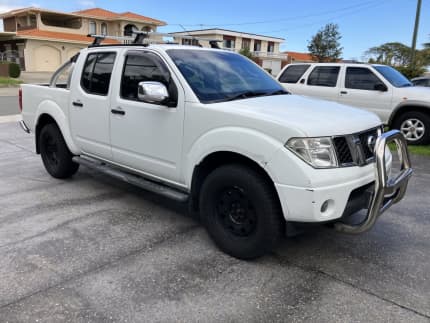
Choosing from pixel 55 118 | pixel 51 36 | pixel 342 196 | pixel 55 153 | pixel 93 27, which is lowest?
pixel 55 153

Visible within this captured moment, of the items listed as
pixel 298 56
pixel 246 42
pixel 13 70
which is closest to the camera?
pixel 13 70

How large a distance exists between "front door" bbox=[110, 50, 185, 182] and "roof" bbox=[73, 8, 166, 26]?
1819 inches

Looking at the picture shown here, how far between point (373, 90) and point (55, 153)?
278 inches

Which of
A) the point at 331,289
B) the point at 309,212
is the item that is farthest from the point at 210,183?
the point at 331,289

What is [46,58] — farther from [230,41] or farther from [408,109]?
[408,109]

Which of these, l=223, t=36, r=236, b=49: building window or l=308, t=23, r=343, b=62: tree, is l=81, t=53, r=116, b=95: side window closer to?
l=308, t=23, r=343, b=62: tree

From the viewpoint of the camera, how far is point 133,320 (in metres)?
2.74

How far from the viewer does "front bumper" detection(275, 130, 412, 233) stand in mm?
2996

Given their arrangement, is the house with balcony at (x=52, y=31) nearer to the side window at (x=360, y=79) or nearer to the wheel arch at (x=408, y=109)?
the side window at (x=360, y=79)

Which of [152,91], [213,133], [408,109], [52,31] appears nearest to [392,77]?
[408,109]

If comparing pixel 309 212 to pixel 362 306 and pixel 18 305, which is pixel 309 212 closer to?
pixel 362 306

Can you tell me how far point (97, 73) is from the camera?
16.1 ft

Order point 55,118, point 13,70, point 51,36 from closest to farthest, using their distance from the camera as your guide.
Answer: point 55,118 < point 13,70 < point 51,36

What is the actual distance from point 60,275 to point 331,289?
2.18 meters
